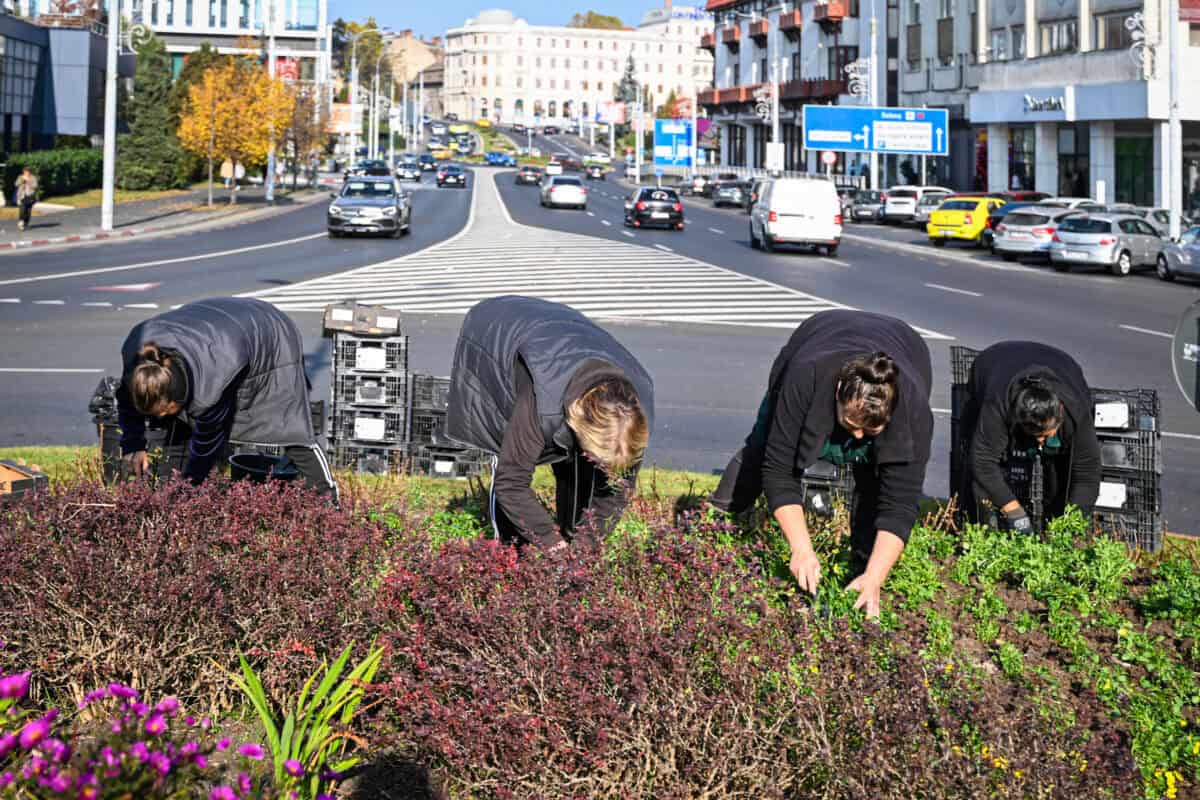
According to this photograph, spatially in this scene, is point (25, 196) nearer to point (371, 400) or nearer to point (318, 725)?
point (371, 400)

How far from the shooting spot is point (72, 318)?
19.8 metres

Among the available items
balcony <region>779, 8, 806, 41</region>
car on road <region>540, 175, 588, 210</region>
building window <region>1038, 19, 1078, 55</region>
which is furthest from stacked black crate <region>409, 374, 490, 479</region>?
balcony <region>779, 8, 806, 41</region>

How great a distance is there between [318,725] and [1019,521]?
389cm

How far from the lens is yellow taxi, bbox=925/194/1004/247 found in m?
44.5

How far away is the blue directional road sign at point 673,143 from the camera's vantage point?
10338cm

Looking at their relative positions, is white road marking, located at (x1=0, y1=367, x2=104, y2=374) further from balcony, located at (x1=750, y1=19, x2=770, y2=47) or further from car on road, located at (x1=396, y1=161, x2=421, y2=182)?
balcony, located at (x1=750, y1=19, x2=770, y2=47)

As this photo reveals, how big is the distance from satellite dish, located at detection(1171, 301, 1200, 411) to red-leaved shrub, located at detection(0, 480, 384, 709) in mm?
3864

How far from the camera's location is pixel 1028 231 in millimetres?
38094

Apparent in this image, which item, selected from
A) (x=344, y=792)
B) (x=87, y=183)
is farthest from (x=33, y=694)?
(x=87, y=183)

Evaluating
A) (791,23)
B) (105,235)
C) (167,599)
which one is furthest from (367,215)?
(791,23)

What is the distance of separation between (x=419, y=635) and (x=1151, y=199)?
5119cm

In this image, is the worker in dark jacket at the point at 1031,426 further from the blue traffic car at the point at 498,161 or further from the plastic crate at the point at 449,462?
the blue traffic car at the point at 498,161

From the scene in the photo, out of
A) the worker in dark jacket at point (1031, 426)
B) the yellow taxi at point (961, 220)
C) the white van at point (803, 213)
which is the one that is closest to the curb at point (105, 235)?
the white van at point (803, 213)

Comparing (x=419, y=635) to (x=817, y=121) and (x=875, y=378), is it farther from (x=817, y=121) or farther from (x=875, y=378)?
(x=817, y=121)
